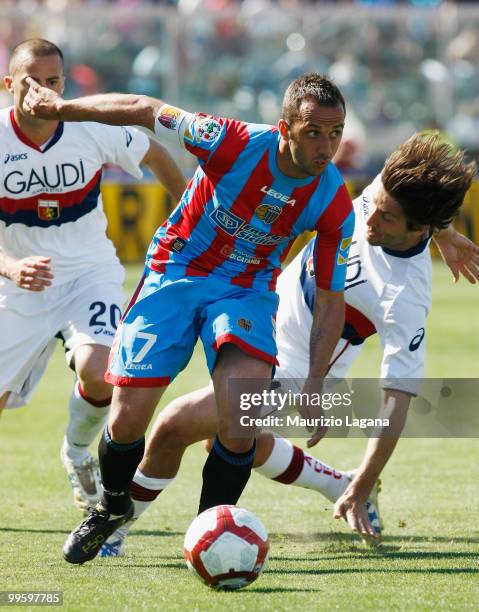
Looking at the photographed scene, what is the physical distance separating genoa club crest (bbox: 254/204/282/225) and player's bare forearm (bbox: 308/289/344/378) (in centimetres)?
41

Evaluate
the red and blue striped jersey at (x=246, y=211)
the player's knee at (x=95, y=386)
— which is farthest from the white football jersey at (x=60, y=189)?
the red and blue striped jersey at (x=246, y=211)

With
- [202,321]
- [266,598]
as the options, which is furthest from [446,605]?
[202,321]

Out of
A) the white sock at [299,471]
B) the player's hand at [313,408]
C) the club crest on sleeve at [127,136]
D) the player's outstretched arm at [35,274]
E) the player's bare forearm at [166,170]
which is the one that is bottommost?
the white sock at [299,471]

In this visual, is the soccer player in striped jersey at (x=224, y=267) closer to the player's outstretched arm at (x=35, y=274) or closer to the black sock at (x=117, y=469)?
the black sock at (x=117, y=469)

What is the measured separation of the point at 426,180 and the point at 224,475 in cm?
166

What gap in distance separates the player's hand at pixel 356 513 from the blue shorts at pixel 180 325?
2.55ft

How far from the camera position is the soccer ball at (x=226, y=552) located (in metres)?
4.75

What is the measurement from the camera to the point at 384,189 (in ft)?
18.4

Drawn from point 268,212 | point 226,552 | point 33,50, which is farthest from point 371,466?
point 33,50

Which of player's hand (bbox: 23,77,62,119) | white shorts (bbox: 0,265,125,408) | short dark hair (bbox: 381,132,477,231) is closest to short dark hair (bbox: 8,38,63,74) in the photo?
player's hand (bbox: 23,77,62,119)

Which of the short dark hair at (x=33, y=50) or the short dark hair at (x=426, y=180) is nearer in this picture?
the short dark hair at (x=426, y=180)

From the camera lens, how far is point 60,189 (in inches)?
262

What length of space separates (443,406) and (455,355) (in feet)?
18.6

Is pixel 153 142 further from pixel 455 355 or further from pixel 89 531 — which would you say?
pixel 455 355
